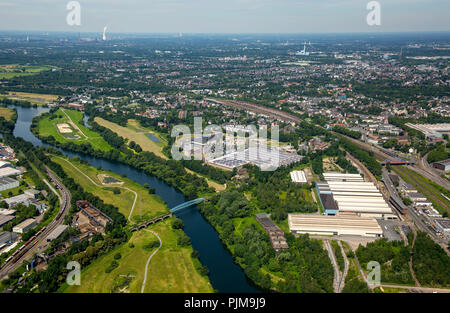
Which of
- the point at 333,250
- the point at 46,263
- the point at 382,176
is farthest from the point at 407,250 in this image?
the point at 46,263

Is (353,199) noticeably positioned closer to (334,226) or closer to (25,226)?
(334,226)

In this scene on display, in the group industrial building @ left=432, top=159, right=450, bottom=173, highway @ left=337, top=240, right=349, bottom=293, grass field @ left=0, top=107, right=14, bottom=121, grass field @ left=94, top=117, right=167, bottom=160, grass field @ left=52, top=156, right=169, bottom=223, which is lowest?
highway @ left=337, top=240, right=349, bottom=293

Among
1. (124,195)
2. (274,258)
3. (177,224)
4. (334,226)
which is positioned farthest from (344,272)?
(124,195)

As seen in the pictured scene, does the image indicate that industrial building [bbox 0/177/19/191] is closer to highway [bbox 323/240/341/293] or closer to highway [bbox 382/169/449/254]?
highway [bbox 323/240/341/293]

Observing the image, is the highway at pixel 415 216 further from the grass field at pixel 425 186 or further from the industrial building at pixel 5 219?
the industrial building at pixel 5 219

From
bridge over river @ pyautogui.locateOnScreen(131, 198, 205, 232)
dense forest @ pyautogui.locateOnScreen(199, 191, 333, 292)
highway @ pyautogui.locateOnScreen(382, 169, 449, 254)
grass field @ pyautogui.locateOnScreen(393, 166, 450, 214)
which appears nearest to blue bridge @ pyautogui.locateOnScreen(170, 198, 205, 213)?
bridge over river @ pyautogui.locateOnScreen(131, 198, 205, 232)

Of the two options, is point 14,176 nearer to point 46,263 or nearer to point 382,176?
point 46,263
